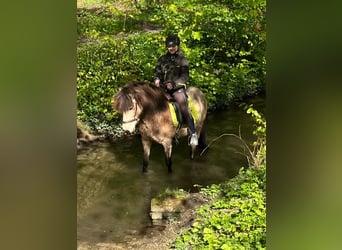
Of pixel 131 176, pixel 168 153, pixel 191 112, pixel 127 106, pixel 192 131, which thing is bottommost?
pixel 131 176

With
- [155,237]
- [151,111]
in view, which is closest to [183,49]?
[151,111]

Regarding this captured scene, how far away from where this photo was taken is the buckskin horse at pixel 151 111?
17.4ft

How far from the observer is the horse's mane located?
526 centimetres

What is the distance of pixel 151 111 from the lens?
223 inches

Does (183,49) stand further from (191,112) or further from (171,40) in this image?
(171,40)

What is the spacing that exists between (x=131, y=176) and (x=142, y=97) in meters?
1.13

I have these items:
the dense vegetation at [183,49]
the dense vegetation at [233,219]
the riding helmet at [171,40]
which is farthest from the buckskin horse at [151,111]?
the dense vegetation at [183,49]

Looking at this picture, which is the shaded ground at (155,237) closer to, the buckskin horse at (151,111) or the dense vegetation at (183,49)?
the buckskin horse at (151,111)

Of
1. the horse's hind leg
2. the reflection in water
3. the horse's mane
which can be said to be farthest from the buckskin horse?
the horse's hind leg

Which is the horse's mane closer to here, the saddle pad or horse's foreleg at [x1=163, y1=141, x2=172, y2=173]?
the saddle pad
